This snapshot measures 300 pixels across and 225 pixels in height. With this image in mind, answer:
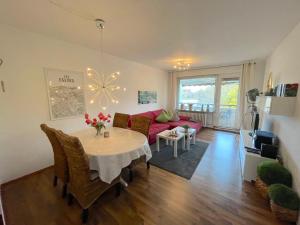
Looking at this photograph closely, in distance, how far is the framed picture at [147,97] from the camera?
4892mm

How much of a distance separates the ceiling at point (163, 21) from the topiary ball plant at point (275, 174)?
203 cm

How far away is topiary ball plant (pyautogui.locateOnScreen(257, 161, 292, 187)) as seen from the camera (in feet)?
5.93

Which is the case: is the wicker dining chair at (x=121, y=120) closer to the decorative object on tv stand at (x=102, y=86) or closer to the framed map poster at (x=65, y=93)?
the decorative object on tv stand at (x=102, y=86)

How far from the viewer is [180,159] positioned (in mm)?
3035

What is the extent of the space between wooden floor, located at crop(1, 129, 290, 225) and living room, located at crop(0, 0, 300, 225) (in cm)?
1

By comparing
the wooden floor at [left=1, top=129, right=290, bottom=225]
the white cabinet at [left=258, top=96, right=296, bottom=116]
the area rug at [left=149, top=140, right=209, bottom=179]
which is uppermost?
the white cabinet at [left=258, top=96, right=296, bottom=116]

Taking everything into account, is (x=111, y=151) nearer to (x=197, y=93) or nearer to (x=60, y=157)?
(x=60, y=157)

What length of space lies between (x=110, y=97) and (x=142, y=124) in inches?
62.1

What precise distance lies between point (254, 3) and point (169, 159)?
2.83m

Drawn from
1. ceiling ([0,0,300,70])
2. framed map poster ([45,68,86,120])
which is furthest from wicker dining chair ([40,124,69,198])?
ceiling ([0,0,300,70])

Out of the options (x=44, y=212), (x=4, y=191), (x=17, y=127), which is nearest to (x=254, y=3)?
(x=44, y=212)

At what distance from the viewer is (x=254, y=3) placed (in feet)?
5.16

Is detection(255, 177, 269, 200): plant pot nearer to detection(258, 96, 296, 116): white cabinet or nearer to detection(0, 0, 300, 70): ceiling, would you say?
detection(258, 96, 296, 116): white cabinet

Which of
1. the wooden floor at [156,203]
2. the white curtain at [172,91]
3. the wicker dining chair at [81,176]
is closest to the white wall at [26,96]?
the wooden floor at [156,203]
